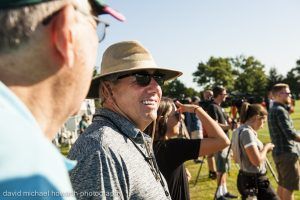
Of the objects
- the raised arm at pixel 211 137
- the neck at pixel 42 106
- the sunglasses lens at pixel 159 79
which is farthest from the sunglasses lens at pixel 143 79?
the neck at pixel 42 106

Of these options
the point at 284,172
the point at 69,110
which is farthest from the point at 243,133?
the point at 69,110

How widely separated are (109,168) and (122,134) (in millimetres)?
403

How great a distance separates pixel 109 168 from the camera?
1.86 metres

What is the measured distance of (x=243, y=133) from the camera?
216 inches

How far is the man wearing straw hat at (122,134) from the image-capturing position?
1846mm

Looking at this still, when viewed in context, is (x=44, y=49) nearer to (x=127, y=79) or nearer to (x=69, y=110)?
(x=69, y=110)

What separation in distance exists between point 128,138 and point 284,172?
5.26 metres

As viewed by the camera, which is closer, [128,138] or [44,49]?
[44,49]

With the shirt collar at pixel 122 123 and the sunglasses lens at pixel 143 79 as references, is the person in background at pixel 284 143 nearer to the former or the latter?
the sunglasses lens at pixel 143 79

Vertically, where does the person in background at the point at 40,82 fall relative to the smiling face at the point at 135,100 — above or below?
above

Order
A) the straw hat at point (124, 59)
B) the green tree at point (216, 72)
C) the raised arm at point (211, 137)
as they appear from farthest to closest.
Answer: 1. the green tree at point (216, 72)
2. the raised arm at point (211, 137)
3. the straw hat at point (124, 59)

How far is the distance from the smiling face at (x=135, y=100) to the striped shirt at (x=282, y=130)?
4.20 metres

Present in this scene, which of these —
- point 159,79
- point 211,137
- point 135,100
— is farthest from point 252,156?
point 135,100

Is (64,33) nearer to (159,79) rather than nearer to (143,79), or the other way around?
(143,79)
